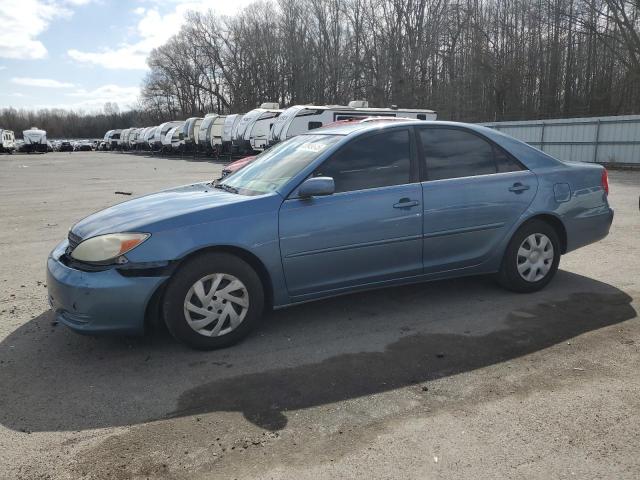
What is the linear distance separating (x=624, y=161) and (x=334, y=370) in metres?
21.5

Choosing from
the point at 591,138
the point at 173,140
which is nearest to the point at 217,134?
the point at 173,140

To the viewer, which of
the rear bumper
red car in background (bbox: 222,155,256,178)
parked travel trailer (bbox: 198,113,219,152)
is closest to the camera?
the rear bumper

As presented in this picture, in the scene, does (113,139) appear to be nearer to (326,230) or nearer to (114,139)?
(114,139)

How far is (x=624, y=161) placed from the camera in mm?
20844

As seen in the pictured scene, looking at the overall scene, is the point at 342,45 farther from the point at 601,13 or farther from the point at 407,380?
the point at 407,380

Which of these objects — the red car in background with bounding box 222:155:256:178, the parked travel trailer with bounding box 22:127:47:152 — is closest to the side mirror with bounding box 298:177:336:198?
the red car in background with bounding box 222:155:256:178

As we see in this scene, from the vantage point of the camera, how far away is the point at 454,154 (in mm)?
4605

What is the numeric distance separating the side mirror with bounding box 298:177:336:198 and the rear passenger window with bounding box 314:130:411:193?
20 centimetres

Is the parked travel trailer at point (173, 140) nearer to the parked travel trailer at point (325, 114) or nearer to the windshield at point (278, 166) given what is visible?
the parked travel trailer at point (325, 114)

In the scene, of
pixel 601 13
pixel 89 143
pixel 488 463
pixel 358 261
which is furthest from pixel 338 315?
pixel 89 143

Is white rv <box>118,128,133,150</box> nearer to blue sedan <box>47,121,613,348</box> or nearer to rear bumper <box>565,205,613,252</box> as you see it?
blue sedan <box>47,121,613,348</box>

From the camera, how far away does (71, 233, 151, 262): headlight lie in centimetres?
353

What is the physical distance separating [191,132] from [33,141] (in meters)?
28.7

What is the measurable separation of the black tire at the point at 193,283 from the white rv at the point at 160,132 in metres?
42.0
